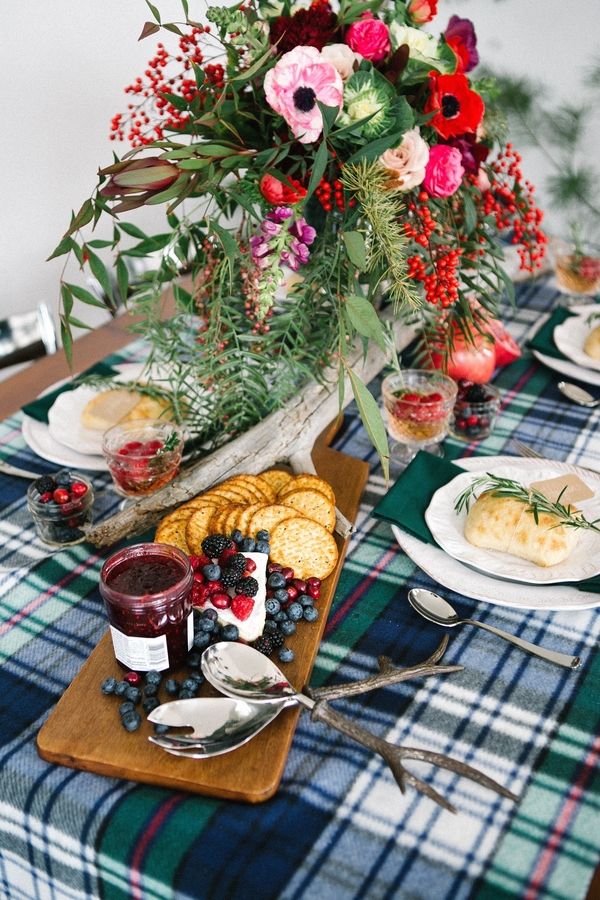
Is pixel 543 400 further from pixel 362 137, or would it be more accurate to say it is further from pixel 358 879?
pixel 358 879

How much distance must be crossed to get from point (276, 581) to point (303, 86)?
0.72 meters

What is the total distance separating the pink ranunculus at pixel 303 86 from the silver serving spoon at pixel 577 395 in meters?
0.83

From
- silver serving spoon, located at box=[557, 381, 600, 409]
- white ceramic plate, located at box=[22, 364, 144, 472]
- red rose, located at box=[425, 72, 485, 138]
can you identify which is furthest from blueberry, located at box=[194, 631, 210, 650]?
silver serving spoon, located at box=[557, 381, 600, 409]

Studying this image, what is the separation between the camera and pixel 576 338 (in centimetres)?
186

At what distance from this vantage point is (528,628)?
1.12 metres

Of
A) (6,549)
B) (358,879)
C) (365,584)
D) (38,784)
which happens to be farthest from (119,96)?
(358,879)

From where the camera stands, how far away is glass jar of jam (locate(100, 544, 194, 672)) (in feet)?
A: 3.12

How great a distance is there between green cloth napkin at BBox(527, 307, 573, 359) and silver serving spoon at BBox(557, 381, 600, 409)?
0.35 ft

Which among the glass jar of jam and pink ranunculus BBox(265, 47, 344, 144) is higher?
pink ranunculus BBox(265, 47, 344, 144)

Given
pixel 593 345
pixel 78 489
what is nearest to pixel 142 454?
pixel 78 489

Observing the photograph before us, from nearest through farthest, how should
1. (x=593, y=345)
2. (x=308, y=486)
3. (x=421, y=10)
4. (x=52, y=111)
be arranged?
(x=308, y=486)
(x=421, y=10)
(x=593, y=345)
(x=52, y=111)

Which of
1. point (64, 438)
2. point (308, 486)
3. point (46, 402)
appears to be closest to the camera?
point (308, 486)

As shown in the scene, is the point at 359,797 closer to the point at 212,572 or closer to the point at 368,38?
the point at 212,572

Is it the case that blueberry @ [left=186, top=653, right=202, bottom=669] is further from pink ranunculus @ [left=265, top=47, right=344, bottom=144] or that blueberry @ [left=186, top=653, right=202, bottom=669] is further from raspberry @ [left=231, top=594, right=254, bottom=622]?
pink ranunculus @ [left=265, top=47, right=344, bottom=144]
